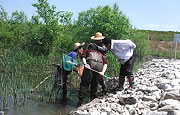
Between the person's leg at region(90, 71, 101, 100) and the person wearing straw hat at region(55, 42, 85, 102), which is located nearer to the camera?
the person's leg at region(90, 71, 101, 100)

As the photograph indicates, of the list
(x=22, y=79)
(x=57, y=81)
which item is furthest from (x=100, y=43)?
(x=22, y=79)

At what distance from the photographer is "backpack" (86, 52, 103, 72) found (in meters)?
6.34

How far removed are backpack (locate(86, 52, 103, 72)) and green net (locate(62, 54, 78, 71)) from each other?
21.9 inches

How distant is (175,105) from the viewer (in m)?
4.54

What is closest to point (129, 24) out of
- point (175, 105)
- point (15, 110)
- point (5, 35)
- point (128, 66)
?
point (5, 35)

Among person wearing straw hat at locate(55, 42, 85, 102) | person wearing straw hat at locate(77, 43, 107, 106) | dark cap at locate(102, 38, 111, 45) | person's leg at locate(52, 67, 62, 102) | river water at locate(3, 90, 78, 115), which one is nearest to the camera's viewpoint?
person wearing straw hat at locate(77, 43, 107, 106)

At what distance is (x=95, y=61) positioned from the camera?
20.9 ft

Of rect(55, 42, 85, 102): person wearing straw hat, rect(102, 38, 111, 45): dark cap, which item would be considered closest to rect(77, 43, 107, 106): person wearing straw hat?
rect(102, 38, 111, 45): dark cap

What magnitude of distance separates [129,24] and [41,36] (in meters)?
5.35

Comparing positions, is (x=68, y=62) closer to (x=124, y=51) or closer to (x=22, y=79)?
(x=124, y=51)

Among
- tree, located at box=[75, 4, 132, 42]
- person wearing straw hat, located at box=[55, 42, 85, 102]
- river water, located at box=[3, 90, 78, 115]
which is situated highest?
tree, located at box=[75, 4, 132, 42]

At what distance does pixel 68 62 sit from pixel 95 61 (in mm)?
813

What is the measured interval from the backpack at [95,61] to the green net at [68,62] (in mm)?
555

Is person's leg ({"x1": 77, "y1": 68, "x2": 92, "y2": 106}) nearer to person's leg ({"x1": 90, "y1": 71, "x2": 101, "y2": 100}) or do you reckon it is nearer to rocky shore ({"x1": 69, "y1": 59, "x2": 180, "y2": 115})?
person's leg ({"x1": 90, "y1": 71, "x2": 101, "y2": 100})
